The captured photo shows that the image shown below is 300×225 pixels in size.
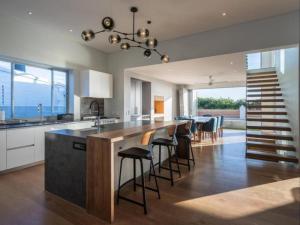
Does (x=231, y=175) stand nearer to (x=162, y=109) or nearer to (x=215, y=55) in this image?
(x=215, y=55)

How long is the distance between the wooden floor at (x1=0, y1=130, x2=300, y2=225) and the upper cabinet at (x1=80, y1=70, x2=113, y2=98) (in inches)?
92.6

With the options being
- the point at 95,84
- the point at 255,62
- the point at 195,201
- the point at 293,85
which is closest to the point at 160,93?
the point at 95,84

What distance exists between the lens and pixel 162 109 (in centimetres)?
855

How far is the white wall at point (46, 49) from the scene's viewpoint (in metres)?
3.80

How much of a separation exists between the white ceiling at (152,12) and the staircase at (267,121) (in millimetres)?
2727

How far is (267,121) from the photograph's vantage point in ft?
16.5

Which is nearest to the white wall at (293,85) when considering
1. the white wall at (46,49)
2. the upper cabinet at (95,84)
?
the upper cabinet at (95,84)

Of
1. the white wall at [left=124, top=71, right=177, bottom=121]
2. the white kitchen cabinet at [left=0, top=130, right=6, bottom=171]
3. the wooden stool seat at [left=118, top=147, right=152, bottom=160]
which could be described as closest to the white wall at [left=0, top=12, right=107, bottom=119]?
the white wall at [left=124, top=71, right=177, bottom=121]

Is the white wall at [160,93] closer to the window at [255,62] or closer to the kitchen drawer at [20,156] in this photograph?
the kitchen drawer at [20,156]

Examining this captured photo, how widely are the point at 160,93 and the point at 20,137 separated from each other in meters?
5.72

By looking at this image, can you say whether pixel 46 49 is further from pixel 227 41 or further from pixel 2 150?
pixel 227 41

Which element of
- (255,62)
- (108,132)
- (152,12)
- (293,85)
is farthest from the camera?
(255,62)

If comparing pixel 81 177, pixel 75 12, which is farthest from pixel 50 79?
pixel 81 177

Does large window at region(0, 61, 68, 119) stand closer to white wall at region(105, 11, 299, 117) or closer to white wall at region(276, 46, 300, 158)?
white wall at region(105, 11, 299, 117)
